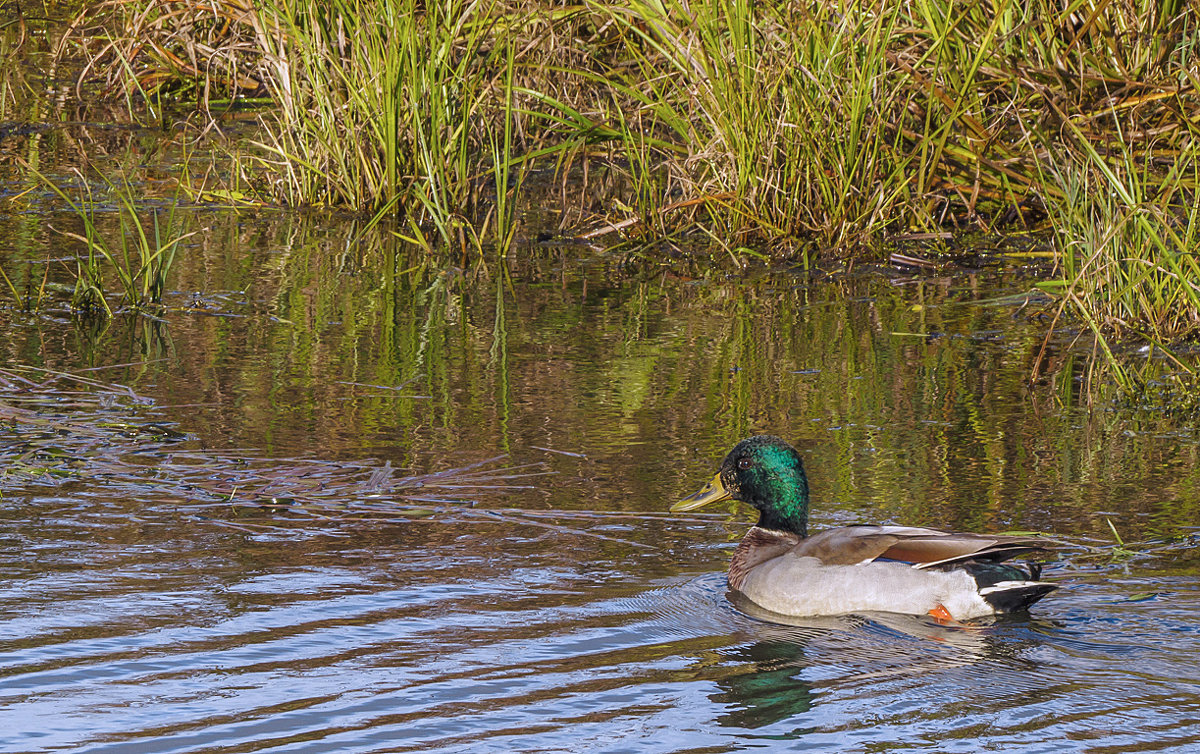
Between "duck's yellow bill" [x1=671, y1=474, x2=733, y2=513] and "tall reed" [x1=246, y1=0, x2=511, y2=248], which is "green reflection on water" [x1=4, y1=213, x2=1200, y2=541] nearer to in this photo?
"duck's yellow bill" [x1=671, y1=474, x2=733, y2=513]

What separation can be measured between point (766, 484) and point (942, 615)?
80 cm

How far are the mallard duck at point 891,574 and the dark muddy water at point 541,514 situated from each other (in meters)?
0.08

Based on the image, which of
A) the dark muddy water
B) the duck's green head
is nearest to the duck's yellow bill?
the duck's green head

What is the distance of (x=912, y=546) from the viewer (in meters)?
5.12

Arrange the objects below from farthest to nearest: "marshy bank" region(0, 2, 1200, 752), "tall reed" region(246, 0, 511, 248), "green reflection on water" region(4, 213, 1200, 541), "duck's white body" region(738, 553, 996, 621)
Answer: "tall reed" region(246, 0, 511, 248), "green reflection on water" region(4, 213, 1200, 541), "duck's white body" region(738, 553, 996, 621), "marshy bank" region(0, 2, 1200, 752)

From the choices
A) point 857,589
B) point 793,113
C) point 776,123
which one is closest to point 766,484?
point 857,589

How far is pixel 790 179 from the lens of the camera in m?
9.70

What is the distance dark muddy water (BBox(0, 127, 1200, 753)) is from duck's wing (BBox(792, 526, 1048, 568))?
22 cm

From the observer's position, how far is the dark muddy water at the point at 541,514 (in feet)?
14.2

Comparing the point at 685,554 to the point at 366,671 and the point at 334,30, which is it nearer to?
the point at 366,671

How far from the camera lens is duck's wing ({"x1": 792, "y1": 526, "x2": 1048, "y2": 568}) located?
16.4 feet

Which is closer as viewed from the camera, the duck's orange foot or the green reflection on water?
the duck's orange foot

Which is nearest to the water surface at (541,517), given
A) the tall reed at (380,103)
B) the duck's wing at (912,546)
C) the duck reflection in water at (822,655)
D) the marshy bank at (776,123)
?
the duck reflection in water at (822,655)

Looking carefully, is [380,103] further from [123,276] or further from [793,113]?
[793,113]
